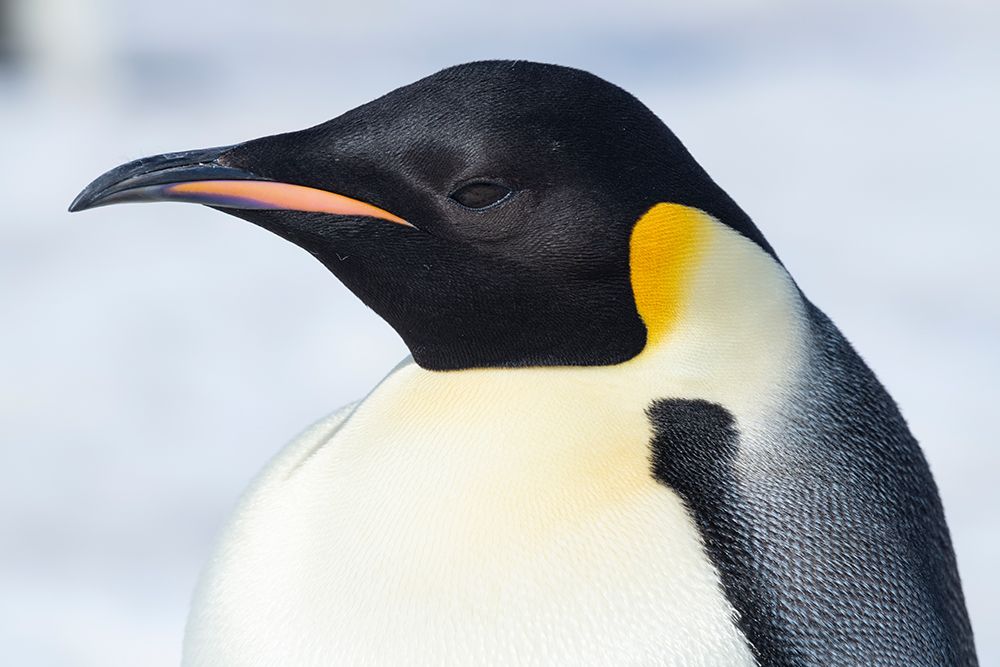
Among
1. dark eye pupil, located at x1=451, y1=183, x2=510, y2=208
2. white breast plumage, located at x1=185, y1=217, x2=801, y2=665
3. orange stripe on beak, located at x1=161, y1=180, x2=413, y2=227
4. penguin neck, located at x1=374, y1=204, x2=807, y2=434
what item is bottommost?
white breast plumage, located at x1=185, y1=217, x2=801, y2=665

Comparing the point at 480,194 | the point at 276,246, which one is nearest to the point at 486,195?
the point at 480,194

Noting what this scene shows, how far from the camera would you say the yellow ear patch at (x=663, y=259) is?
115 centimetres

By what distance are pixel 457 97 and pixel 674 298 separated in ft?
0.84

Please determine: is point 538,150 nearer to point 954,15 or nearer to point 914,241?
point 914,241

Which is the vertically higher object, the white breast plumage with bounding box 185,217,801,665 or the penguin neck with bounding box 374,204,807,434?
the penguin neck with bounding box 374,204,807,434

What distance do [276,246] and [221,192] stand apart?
171 inches

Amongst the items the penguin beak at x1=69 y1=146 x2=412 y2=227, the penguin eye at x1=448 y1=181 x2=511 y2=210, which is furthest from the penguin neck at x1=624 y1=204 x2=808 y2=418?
the penguin beak at x1=69 y1=146 x2=412 y2=227

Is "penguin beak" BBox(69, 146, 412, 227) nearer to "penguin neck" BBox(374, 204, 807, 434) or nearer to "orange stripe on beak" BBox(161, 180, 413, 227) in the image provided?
"orange stripe on beak" BBox(161, 180, 413, 227)

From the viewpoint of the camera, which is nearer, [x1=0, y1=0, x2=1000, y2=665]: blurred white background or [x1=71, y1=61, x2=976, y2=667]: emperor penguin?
[x1=71, y1=61, x2=976, y2=667]: emperor penguin

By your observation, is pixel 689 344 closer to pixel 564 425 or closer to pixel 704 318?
pixel 704 318

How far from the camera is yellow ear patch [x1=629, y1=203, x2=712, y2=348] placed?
45.4 inches

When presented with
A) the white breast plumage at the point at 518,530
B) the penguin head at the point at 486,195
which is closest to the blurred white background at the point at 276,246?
the white breast plumage at the point at 518,530

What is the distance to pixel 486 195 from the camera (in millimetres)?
1151

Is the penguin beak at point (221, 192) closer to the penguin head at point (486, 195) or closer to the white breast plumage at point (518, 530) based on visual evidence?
the penguin head at point (486, 195)
